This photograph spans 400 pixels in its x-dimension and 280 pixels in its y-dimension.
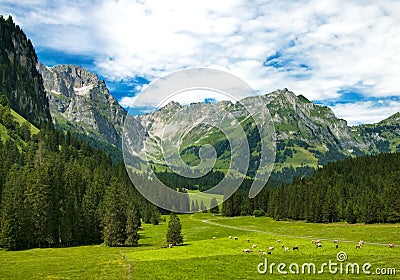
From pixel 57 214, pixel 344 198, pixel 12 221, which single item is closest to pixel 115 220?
pixel 57 214

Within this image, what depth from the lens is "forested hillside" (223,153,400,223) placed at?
125938mm

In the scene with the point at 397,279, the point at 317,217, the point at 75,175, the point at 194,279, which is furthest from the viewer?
the point at 317,217

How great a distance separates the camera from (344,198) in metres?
151

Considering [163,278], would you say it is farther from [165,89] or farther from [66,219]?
[66,219]

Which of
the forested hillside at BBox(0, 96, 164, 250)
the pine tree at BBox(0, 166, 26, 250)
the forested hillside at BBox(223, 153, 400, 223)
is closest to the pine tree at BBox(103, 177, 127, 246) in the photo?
the forested hillside at BBox(0, 96, 164, 250)

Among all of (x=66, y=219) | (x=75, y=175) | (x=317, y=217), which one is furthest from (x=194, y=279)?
(x=317, y=217)

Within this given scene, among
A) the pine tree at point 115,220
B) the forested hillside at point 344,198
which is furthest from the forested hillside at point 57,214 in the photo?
the forested hillside at point 344,198

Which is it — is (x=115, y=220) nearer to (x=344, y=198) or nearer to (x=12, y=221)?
(x=12, y=221)

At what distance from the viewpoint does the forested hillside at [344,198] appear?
125938 millimetres

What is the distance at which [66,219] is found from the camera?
292ft

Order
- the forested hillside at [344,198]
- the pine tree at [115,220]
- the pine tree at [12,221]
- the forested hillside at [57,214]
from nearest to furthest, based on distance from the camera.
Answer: the pine tree at [12,221]
the forested hillside at [57,214]
the pine tree at [115,220]
the forested hillside at [344,198]

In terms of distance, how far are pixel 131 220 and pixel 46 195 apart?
73.1 feet

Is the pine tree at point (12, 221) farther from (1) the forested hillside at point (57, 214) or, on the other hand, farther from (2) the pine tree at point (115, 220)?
(2) the pine tree at point (115, 220)

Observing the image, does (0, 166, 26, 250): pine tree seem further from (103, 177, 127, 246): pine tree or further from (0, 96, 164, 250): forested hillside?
(103, 177, 127, 246): pine tree
